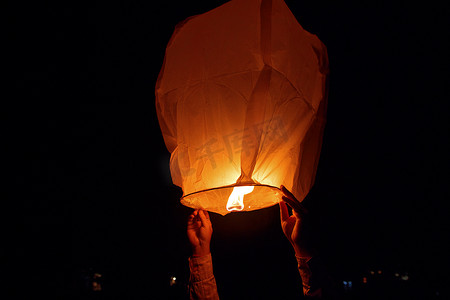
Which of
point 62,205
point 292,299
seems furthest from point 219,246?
point 62,205

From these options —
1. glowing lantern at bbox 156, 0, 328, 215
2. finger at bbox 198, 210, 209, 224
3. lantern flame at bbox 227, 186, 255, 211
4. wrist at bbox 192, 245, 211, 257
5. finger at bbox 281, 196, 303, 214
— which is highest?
glowing lantern at bbox 156, 0, 328, 215

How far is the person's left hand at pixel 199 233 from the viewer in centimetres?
155

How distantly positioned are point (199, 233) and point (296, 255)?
58 cm

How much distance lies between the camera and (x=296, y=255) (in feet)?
4.22

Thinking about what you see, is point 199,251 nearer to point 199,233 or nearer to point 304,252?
point 199,233

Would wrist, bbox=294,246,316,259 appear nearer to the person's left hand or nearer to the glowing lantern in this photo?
Answer: the glowing lantern

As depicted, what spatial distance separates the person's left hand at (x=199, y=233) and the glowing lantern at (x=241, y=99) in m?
0.51

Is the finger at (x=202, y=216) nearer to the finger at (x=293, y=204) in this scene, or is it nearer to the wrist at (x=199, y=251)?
the wrist at (x=199, y=251)

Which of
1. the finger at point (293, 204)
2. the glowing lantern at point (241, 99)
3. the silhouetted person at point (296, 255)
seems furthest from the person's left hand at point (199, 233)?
the finger at point (293, 204)

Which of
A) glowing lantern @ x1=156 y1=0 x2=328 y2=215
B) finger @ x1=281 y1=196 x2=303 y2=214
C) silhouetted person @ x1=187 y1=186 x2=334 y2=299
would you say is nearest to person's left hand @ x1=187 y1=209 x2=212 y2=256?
silhouetted person @ x1=187 y1=186 x2=334 y2=299

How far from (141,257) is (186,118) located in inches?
80.2

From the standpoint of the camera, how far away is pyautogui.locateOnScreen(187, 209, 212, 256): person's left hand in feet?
5.07

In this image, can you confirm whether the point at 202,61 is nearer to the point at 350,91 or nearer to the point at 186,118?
the point at 186,118

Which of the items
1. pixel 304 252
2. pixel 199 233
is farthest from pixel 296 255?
pixel 199 233
